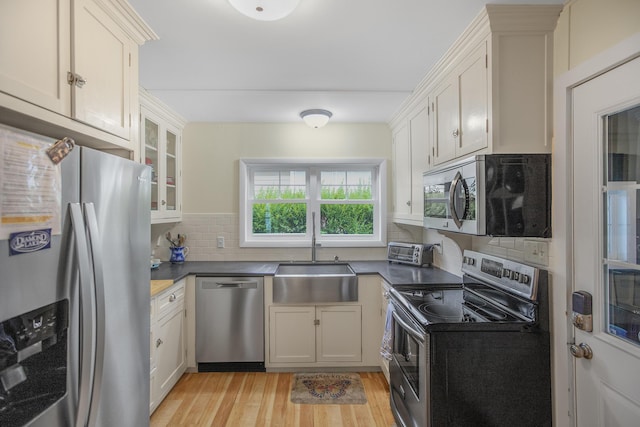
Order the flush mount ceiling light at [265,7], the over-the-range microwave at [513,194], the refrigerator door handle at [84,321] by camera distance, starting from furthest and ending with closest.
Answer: the over-the-range microwave at [513,194]
the flush mount ceiling light at [265,7]
the refrigerator door handle at [84,321]

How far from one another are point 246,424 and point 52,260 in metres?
1.75

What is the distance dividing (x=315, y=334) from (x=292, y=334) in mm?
197

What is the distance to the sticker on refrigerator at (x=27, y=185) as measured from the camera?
770 mm

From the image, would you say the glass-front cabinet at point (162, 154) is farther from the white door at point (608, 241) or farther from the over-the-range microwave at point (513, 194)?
the white door at point (608, 241)

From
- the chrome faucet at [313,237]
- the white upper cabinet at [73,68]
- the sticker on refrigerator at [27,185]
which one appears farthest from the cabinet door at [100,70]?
the chrome faucet at [313,237]

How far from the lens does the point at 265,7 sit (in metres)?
1.37

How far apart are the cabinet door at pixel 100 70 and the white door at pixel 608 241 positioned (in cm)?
207

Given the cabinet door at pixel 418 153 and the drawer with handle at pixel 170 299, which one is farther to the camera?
the cabinet door at pixel 418 153

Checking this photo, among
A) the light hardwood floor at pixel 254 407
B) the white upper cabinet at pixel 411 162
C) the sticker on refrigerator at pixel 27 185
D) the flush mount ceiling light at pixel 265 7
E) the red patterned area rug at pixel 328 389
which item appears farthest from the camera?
the white upper cabinet at pixel 411 162

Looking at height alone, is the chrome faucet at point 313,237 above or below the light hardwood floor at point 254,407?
above

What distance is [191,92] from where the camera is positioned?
2.53 meters

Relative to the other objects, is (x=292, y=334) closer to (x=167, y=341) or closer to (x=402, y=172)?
(x=167, y=341)

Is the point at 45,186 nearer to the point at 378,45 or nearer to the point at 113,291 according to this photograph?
the point at 113,291

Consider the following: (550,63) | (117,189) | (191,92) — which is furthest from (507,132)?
(191,92)
